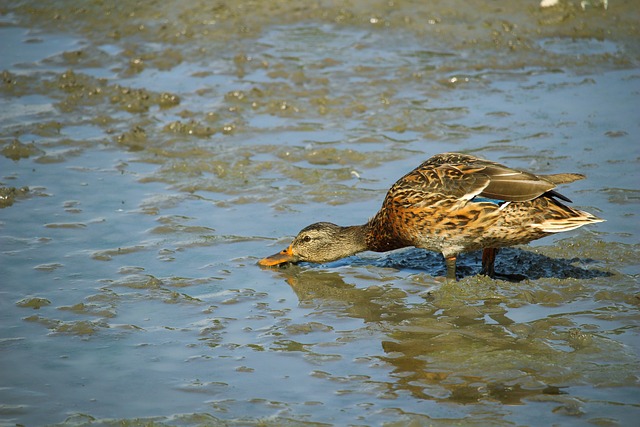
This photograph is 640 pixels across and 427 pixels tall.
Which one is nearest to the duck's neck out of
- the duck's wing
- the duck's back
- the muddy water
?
the muddy water

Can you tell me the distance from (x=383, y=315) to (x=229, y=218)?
218 cm

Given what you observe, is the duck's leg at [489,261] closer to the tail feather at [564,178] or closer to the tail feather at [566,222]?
the tail feather at [566,222]

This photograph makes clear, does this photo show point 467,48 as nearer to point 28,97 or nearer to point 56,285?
point 28,97

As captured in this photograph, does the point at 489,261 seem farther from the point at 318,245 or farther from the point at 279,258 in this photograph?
the point at 279,258

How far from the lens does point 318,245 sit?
7461mm

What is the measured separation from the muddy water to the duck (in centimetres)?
30

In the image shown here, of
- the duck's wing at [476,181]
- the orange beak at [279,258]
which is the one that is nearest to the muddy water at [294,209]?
the orange beak at [279,258]

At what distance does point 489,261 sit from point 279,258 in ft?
5.66

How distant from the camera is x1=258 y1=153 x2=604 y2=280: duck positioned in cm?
662

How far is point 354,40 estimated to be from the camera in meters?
12.1

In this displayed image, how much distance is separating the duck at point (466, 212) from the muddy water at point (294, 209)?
0.30 m

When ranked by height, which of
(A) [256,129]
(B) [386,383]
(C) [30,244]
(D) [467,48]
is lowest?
(B) [386,383]

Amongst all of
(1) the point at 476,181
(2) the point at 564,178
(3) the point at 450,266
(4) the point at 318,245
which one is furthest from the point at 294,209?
(2) the point at 564,178

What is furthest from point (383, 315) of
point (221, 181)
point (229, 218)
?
point (221, 181)
